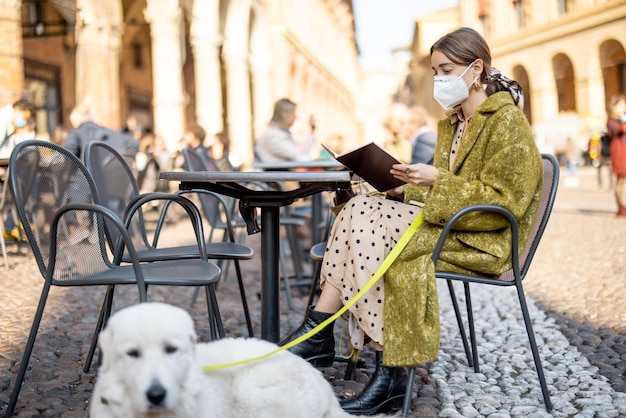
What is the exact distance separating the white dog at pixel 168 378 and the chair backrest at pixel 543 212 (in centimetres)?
127

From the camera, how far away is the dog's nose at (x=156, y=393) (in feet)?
5.55

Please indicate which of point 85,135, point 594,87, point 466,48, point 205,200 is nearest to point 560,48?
point 594,87

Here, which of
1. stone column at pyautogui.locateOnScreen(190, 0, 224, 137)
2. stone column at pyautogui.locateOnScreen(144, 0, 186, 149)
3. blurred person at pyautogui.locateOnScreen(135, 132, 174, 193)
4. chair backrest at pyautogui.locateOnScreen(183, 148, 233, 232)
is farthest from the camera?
stone column at pyautogui.locateOnScreen(190, 0, 224, 137)

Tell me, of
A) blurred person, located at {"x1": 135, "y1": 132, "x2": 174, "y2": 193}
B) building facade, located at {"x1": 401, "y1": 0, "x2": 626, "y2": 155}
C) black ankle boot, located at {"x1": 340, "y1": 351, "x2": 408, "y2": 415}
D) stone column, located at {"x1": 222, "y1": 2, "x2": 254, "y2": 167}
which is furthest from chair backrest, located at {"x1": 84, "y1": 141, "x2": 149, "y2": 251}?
building facade, located at {"x1": 401, "y1": 0, "x2": 626, "y2": 155}

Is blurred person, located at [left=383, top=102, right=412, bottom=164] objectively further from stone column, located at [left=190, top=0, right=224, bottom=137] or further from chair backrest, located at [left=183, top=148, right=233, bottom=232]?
stone column, located at [left=190, top=0, right=224, bottom=137]

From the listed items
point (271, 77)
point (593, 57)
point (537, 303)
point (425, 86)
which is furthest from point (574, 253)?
point (425, 86)

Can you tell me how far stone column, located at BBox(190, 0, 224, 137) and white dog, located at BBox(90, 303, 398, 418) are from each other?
15222 mm

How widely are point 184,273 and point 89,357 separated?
0.88 m

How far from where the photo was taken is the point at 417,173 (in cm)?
273

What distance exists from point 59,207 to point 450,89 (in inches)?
67.6

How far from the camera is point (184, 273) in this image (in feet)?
8.96

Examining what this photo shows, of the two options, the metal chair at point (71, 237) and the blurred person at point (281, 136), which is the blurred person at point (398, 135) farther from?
the metal chair at point (71, 237)

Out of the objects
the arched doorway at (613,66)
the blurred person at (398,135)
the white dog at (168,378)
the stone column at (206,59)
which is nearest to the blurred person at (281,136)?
the blurred person at (398,135)

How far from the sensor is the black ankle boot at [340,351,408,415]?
2.75 meters
